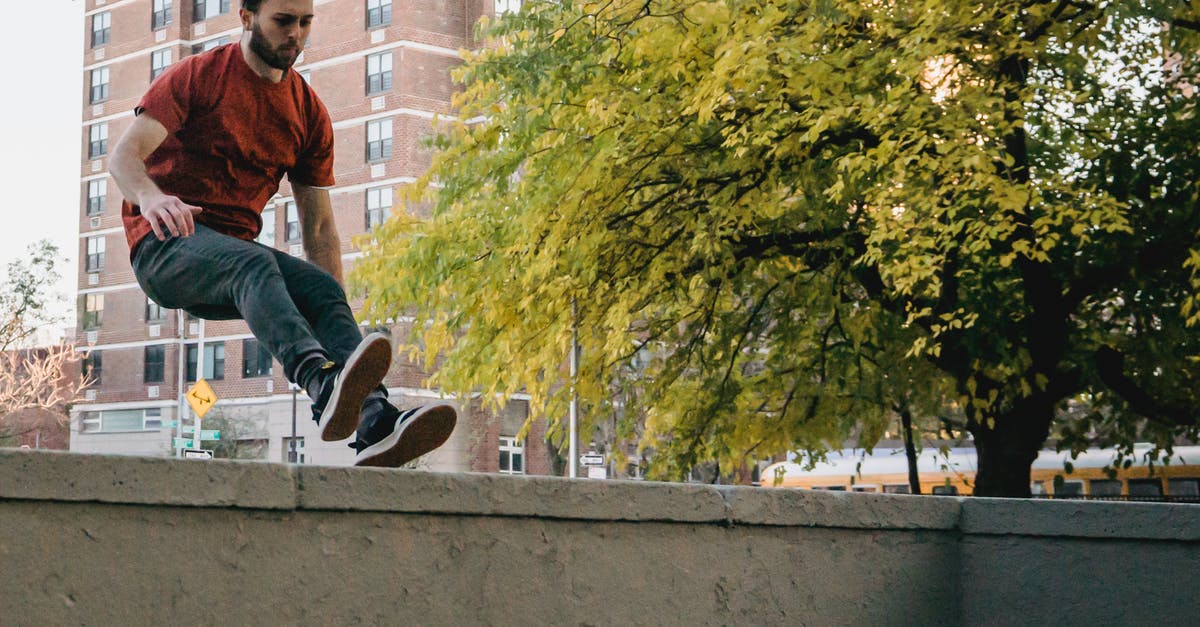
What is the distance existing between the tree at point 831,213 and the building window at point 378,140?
36950 millimetres

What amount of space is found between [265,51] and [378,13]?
49.9 m

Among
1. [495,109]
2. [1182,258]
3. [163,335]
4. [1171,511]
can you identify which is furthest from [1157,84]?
[163,335]

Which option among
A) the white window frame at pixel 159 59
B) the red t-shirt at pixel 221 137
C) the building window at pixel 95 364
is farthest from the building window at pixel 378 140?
the red t-shirt at pixel 221 137

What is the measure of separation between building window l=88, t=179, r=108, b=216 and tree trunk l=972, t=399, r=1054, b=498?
5161cm

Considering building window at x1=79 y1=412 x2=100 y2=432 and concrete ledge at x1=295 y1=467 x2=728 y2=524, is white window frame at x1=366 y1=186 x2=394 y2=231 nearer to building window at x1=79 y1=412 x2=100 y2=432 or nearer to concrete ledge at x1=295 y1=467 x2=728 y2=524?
building window at x1=79 y1=412 x2=100 y2=432

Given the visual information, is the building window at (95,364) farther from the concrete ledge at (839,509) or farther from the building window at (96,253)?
the concrete ledge at (839,509)

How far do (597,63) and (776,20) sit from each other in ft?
8.38

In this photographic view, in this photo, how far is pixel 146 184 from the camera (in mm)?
4465

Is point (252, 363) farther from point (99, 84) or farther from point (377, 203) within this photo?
point (99, 84)

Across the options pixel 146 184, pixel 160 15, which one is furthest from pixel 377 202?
pixel 146 184

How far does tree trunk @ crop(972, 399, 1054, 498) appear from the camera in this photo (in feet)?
45.6

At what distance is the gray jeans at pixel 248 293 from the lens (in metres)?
4.35

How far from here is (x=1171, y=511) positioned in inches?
222

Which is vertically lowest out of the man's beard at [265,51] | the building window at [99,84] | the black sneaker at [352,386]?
the black sneaker at [352,386]
